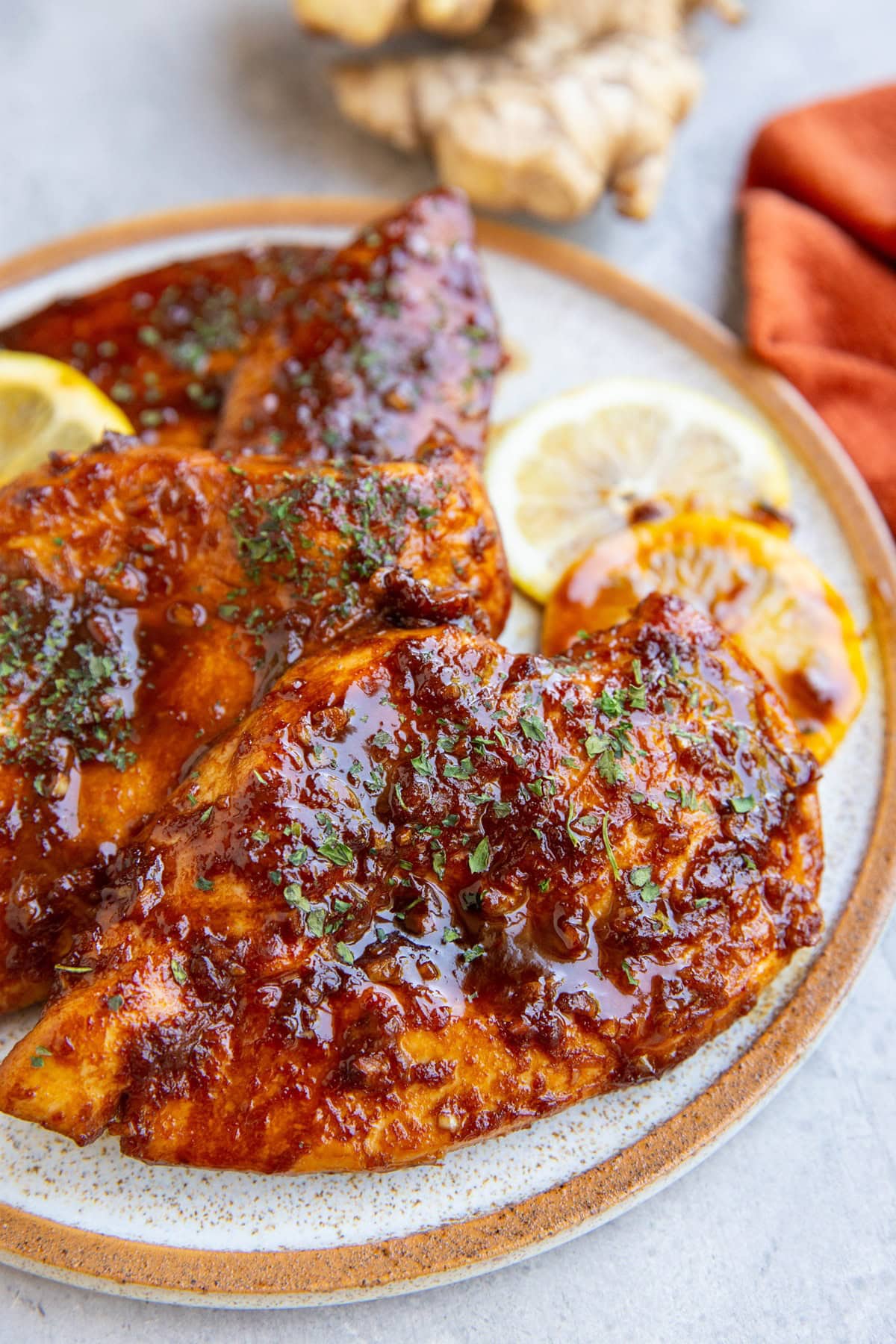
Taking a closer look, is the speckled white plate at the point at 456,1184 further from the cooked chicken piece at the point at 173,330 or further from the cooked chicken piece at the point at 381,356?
the cooked chicken piece at the point at 173,330

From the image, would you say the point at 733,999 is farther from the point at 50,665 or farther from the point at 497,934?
the point at 50,665

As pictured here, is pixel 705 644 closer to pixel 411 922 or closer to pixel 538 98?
pixel 411 922

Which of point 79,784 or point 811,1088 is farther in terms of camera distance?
point 811,1088

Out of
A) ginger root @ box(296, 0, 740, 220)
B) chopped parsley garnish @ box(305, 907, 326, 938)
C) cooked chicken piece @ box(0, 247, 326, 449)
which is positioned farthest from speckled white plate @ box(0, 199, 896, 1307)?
ginger root @ box(296, 0, 740, 220)

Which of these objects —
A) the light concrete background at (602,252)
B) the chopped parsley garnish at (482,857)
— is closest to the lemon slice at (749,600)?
the light concrete background at (602,252)

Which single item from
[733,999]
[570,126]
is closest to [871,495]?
[570,126]
